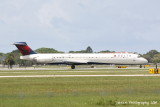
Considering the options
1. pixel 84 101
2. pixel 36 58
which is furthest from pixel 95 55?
pixel 84 101

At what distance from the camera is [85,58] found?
92688 mm

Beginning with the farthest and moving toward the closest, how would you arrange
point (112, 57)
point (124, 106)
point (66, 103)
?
point (112, 57) < point (66, 103) < point (124, 106)

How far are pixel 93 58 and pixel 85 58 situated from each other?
228 cm

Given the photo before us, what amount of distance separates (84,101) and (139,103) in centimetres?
311

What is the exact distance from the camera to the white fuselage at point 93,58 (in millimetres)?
90575

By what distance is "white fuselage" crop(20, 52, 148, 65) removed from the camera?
90.6 meters

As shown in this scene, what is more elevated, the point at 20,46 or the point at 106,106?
the point at 20,46

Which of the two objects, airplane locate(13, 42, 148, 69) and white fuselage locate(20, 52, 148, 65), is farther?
airplane locate(13, 42, 148, 69)

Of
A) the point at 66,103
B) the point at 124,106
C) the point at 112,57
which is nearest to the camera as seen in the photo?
the point at 124,106

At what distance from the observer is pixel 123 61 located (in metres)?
91.2

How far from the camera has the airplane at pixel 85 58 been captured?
90688mm

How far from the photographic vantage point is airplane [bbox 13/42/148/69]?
9069 centimetres

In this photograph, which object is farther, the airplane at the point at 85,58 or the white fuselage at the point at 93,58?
the airplane at the point at 85,58

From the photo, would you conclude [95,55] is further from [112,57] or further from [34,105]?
[34,105]
